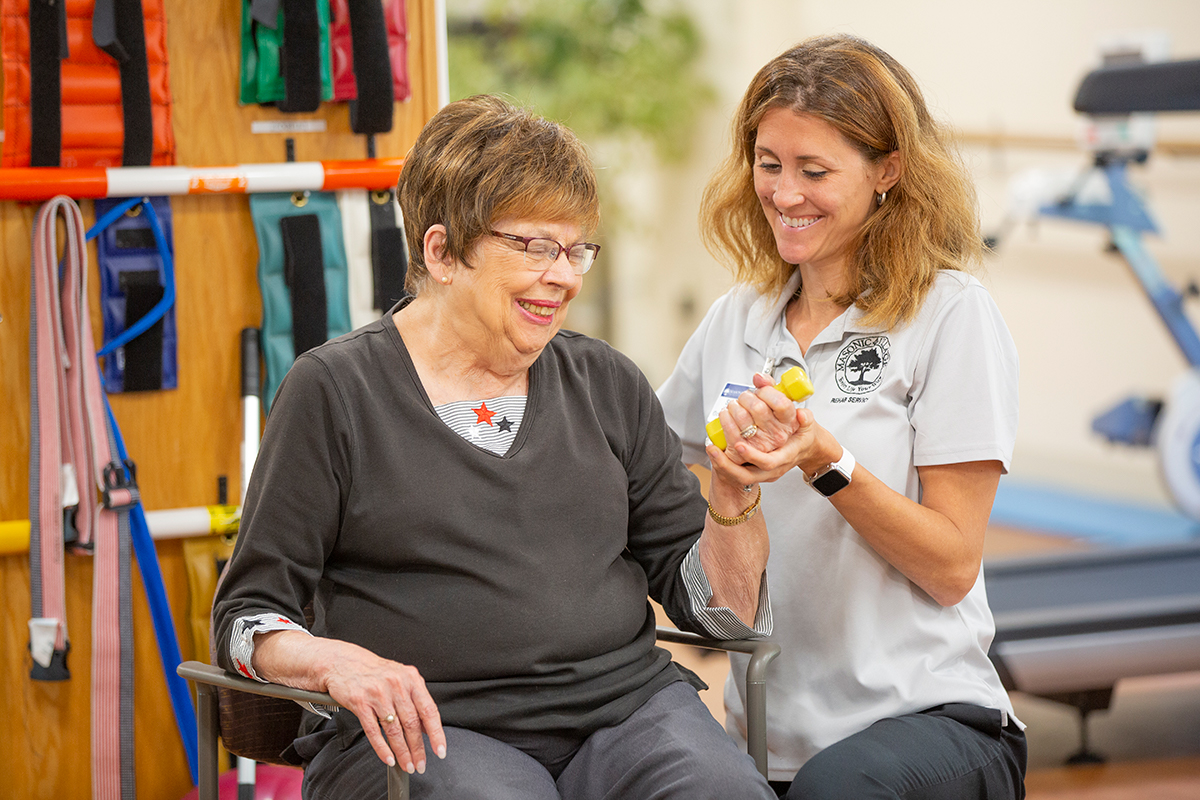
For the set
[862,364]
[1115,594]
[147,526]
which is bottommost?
[1115,594]

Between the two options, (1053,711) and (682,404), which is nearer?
(682,404)

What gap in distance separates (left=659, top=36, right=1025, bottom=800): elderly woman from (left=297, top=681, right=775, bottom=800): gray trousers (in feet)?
0.49

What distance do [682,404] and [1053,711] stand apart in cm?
196

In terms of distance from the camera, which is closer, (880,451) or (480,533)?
(480,533)

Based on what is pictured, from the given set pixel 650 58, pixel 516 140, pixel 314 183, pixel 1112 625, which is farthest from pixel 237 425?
pixel 650 58

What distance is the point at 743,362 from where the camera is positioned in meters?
1.82

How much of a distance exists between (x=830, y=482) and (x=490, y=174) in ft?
1.93

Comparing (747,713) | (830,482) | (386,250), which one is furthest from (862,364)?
(386,250)

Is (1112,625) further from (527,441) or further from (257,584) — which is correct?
(257,584)

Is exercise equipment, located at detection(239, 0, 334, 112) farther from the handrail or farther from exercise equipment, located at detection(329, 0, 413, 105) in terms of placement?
the handrail

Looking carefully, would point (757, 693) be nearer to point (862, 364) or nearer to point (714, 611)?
point (714, 611)

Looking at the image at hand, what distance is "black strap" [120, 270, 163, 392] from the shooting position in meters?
2.04

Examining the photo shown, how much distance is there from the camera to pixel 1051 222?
5.56m

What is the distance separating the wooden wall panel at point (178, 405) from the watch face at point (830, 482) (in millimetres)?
1160
